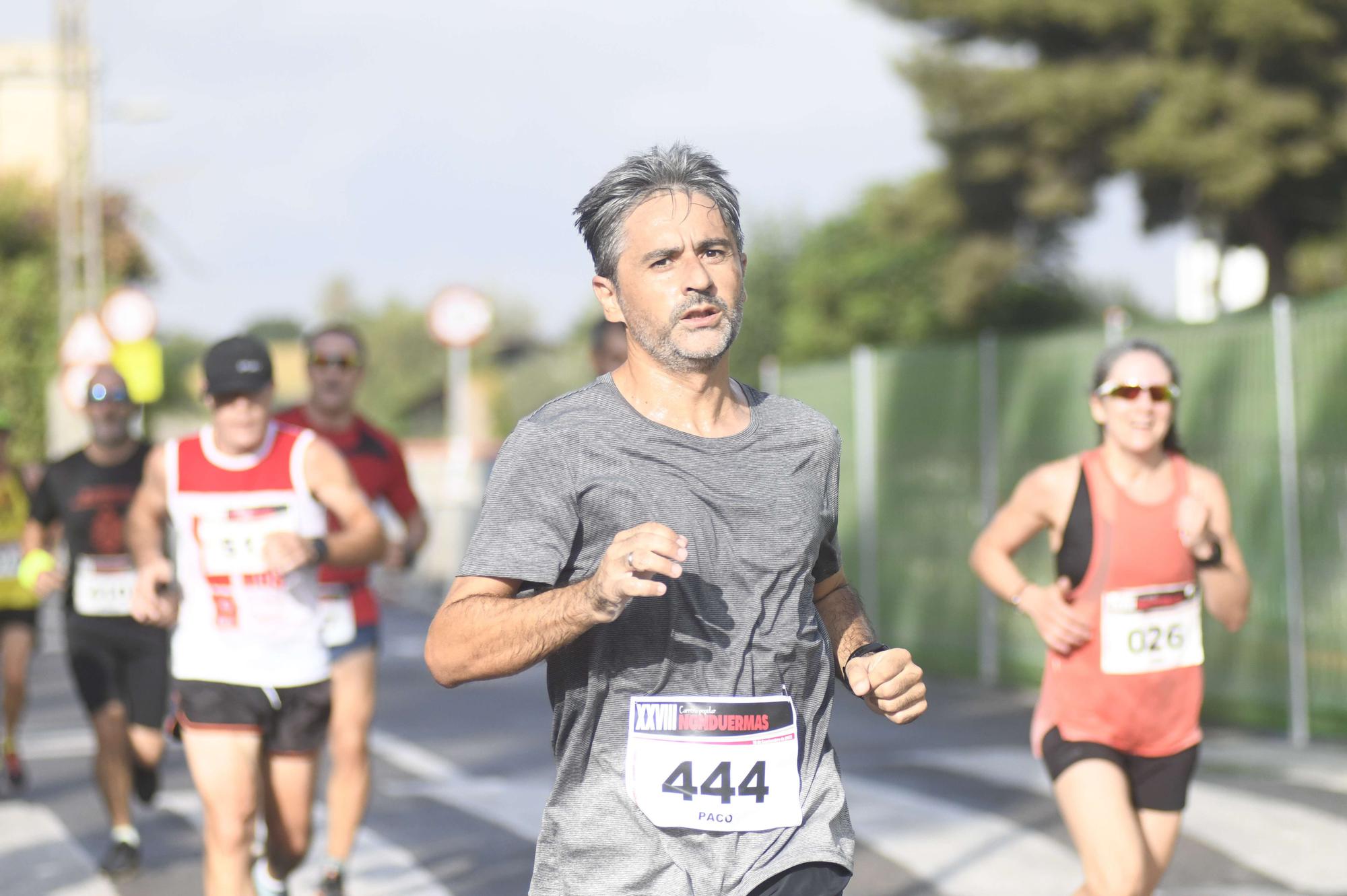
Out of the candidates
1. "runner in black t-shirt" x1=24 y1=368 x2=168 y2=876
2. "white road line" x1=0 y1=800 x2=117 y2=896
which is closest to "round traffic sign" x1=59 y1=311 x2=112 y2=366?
"white road line" x1=0 y1=800 x2=117 y2=896

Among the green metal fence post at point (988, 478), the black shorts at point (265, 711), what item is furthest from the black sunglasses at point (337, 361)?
the green metal fence post at point (988, 478)

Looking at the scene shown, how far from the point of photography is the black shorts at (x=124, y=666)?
328 inches

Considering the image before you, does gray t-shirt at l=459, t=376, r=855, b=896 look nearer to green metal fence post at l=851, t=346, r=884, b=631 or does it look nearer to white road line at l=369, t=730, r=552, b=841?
white road line at l=369, t=730, r=552, b=841

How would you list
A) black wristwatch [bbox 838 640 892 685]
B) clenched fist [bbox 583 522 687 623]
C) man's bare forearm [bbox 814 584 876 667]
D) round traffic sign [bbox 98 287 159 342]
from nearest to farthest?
1. clenched fist [bbox 583 522 687 623]
2. black wristwatch [bbox 838 640 892 685]
3. man's bare forearm [bbox 814 584 876 667]
4. round traffic sign [bbox 98 287 159 342]

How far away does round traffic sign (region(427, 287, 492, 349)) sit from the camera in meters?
23.0

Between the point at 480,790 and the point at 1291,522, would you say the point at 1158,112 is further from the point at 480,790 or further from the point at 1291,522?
the point at 480,790

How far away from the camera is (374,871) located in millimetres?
7648

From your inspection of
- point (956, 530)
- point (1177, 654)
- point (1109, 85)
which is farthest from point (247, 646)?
point (1109, 85)

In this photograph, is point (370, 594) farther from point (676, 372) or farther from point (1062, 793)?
point (676, 372)

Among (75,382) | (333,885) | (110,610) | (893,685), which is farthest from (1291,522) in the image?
(75,382)

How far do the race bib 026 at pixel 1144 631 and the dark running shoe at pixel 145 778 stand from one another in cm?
456

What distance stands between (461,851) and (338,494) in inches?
87.0

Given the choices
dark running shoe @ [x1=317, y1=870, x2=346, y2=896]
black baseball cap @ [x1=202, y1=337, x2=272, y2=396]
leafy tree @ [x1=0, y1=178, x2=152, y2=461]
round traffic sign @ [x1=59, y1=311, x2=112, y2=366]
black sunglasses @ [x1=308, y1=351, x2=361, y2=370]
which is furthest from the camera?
leafy tree @ [x1=0, y1=178, x2=152, y2=461]

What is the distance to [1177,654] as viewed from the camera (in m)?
5.75
